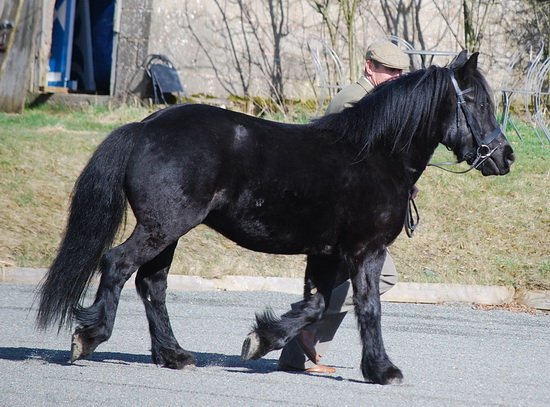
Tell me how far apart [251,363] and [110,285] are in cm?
138

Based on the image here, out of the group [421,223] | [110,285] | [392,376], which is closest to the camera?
[110,285]

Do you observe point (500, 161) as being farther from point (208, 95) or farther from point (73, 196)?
point (208, 95)

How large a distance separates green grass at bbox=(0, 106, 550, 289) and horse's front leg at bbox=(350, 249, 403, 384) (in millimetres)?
4134

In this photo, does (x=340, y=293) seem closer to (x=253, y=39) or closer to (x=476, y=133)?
(x=476, y=133)

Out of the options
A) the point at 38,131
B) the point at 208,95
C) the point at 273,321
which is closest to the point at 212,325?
the point at 273,321

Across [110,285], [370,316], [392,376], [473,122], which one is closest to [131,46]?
[473,122]

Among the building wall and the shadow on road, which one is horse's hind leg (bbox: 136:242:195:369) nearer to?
the shadow on road

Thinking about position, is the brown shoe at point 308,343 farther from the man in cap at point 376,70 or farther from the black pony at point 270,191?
the man in cap at point 376,70

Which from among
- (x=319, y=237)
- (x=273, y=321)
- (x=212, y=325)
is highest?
(x=319, y=237)

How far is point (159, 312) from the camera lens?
640cm

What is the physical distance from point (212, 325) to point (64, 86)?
986cm

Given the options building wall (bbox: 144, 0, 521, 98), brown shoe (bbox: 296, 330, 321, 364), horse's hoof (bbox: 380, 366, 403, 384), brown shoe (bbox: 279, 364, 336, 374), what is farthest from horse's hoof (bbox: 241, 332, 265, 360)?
building wall (bbox: 144, 0, 521, 98)

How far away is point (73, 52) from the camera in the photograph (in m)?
18.1

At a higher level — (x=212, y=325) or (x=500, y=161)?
(x=500, y=161)
